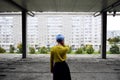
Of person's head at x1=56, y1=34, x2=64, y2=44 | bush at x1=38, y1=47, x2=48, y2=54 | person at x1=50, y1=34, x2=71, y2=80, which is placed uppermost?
person's head at x1=56, y1=34, x2=64, y2=44

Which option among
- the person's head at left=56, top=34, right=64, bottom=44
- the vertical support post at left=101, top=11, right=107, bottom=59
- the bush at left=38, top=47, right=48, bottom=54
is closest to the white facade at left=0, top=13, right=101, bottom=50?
the bush at left=38, top=47, right=48, bottom=54

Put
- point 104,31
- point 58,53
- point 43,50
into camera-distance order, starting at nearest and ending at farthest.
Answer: point 58,53 → point 104,31 → point 43,50

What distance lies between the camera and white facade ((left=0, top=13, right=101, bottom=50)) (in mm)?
23172

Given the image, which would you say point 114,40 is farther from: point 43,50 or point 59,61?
point 59,61

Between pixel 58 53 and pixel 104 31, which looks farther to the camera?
pixel 104 31

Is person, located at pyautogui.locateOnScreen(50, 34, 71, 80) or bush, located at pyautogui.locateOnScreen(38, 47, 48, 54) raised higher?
person, located at pyautogui.locateOnScreen(50, 34, 71, 80)

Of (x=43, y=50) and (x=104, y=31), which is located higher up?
(x=104, y=31)

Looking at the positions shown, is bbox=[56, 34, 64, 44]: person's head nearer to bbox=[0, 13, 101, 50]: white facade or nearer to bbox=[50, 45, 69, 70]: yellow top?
bbox=[50, 45, 69, 70]: yellow top

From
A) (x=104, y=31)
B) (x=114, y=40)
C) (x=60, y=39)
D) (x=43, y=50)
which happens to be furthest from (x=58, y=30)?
(x=60, y=39)

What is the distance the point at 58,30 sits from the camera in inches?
1089

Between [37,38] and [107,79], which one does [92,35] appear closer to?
[37,38]

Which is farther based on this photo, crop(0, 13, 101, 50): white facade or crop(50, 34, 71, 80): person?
crop(0, 13, 101, 50): white facade

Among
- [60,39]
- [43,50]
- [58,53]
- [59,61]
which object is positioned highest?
[60,39]

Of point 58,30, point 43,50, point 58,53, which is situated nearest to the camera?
point 58,53
